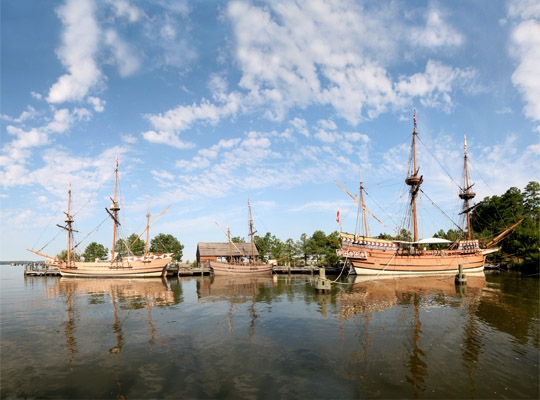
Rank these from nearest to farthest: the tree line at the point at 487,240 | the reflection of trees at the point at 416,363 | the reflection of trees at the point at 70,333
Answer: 1. the reflection of trees at the point at 416,363
2. the reflection of trees at the point at 70,333
3. the tree line at the point at 487,240

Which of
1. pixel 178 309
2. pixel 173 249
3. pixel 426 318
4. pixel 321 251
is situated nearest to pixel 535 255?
pixel 321 251

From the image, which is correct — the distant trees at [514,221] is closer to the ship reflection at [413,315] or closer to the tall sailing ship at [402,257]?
the tall sailing ship at [402,257]

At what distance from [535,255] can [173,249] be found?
8371cm

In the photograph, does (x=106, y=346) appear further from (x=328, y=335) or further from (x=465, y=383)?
(x=465, y=383)

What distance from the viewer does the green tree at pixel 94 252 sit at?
9800 cm

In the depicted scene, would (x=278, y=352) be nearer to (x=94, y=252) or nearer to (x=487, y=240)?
(x=487, y=240)

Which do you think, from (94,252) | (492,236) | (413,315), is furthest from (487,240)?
(94,252)

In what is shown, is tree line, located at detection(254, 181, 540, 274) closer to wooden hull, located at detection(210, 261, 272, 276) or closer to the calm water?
wooden hull, located at detection(210, 261, 272, 276)

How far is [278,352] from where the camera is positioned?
12250 mm

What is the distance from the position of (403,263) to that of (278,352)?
40352mm

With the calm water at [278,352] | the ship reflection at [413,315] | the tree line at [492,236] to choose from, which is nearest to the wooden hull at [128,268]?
the tree line at [492,236]

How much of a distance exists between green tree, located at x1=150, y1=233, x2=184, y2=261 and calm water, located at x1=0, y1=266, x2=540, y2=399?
221 feet

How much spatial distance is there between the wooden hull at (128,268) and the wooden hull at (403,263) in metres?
36.3

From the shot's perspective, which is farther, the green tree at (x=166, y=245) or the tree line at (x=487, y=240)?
the green tree at (x=166, y=245)
